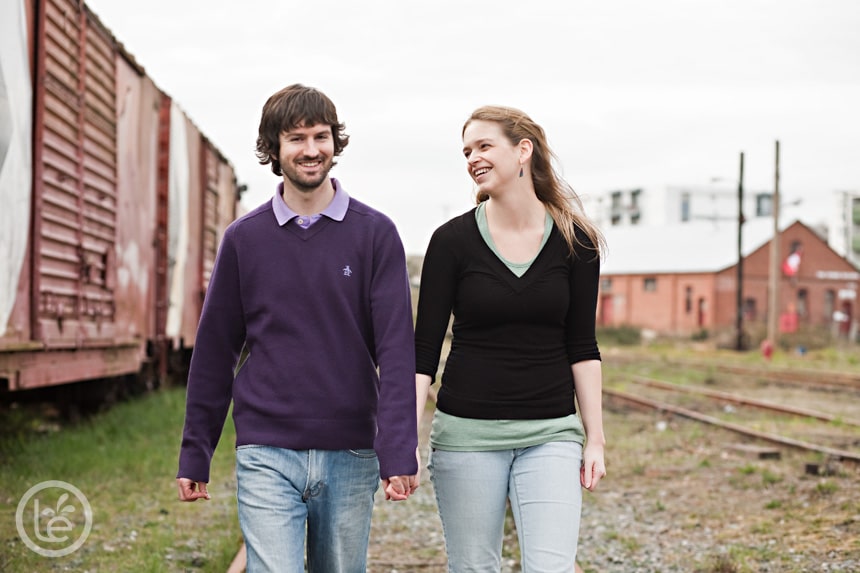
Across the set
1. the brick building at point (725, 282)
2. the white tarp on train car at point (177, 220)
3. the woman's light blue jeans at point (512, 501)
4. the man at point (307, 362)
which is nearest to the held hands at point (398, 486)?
the man at point (307, 362)

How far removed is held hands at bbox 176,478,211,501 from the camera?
328 centimetres

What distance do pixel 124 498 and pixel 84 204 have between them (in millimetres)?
2664

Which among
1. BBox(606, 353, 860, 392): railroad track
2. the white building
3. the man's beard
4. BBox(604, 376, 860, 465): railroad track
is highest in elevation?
the white building

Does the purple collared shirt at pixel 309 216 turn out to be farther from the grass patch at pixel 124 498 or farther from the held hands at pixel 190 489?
the grass patch at pixel 124 498

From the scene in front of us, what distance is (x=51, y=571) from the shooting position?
5.61m

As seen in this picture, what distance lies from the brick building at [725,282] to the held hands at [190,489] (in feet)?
162

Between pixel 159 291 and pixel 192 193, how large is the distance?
7.80 feet

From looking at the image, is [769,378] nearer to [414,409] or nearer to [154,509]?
[154,509]

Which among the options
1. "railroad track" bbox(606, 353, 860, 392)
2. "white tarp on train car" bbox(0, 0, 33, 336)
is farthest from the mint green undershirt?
"railroad track" bbox(606, 353, 860, 392)

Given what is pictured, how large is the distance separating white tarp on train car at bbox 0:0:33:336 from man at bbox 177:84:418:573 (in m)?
4.10

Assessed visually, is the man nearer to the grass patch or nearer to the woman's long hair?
the woman's long hair

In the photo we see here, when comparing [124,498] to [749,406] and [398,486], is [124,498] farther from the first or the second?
[749,406]

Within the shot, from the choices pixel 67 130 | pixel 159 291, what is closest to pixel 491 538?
pixel 67 130

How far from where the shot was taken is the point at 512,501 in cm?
337
